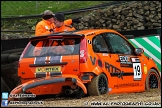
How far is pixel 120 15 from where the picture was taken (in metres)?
20.6

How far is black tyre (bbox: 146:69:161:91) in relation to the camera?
1130 cm

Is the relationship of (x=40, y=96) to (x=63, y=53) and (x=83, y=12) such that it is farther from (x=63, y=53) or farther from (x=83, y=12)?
(x=83, y=12)

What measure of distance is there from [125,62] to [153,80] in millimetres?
1355

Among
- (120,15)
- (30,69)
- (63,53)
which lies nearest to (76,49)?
(63,53)

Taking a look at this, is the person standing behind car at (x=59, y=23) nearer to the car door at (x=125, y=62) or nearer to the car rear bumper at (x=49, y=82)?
the car door at (x=125, y=62)

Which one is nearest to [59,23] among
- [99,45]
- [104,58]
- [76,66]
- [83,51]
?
[99,45]

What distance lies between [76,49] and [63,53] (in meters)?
0.27

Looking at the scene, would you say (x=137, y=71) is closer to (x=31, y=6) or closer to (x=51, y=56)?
(x=51, y=56)

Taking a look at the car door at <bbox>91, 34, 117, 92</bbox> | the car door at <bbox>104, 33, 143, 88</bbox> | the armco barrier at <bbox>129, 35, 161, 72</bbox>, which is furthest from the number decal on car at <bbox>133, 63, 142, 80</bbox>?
the armco barrier at <bbox>129, 35, 161, 72</bbox>

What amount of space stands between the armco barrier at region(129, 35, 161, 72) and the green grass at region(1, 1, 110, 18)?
326 inches

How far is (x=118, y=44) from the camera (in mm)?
10836

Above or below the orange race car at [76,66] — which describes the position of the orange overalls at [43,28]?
above

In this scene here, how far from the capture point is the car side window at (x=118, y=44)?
10562 millimetres

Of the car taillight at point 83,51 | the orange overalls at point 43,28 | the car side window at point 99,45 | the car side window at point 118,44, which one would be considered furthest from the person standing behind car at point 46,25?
the car taillight at point 83,51
